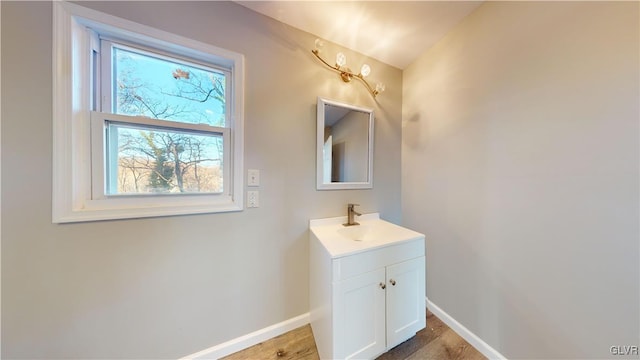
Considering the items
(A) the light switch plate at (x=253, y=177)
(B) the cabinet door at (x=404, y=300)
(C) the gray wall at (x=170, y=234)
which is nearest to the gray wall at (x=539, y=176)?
(B) the cabinet door at (x=404, y=300)

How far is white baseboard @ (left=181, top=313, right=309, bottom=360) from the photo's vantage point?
3.92 ft

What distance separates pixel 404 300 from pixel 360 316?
0.35 metres

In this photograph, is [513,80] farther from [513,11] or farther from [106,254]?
[106,254]

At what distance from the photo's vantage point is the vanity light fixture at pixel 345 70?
4.62 feet

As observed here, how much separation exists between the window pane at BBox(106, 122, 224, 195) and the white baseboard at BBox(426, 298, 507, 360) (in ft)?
6.42

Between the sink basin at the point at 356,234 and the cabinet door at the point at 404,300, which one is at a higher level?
the sink basin at the point at 356,234

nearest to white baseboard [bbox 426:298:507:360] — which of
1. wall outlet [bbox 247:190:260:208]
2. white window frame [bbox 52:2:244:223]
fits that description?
wall outlet [bbox 247:190:260:208]

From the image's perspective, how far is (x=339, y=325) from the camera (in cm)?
103

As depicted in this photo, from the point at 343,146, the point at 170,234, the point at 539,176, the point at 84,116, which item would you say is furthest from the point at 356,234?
the point at 84,116

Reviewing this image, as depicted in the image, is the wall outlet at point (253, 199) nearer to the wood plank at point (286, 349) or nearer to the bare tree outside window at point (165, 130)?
the bare tree outside window at point (165, 130)

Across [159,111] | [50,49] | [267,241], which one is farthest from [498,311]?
[50,49]

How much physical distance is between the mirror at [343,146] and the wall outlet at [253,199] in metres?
0.47

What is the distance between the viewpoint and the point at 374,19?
53.3 inches

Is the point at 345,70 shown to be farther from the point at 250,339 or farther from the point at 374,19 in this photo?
the point at 250,339
